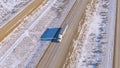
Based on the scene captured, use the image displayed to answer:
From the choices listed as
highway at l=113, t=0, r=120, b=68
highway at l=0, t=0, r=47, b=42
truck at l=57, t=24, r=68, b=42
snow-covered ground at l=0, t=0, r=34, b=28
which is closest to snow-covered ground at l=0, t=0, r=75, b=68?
highway at l=0, t=0, r=47, b=42

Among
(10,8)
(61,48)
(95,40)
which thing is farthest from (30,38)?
(10,8)

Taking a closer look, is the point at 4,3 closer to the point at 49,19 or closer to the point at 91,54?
the point at 49,19

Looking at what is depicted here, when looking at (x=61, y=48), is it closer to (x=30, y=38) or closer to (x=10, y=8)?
(x=30, y=38)

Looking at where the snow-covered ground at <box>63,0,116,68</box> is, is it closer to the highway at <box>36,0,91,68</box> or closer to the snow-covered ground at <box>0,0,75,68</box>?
the highway at <box>36,0,91,68</box>

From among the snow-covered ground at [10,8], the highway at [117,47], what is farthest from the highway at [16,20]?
the highway at [117,47]

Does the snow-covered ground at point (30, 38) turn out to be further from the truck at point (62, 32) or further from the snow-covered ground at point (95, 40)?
the snow-covered ground at point (95, 40)

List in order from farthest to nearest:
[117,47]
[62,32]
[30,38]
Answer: [62,32] → [30,38] → [117,47]

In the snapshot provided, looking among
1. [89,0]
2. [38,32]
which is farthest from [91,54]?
[89,0]
